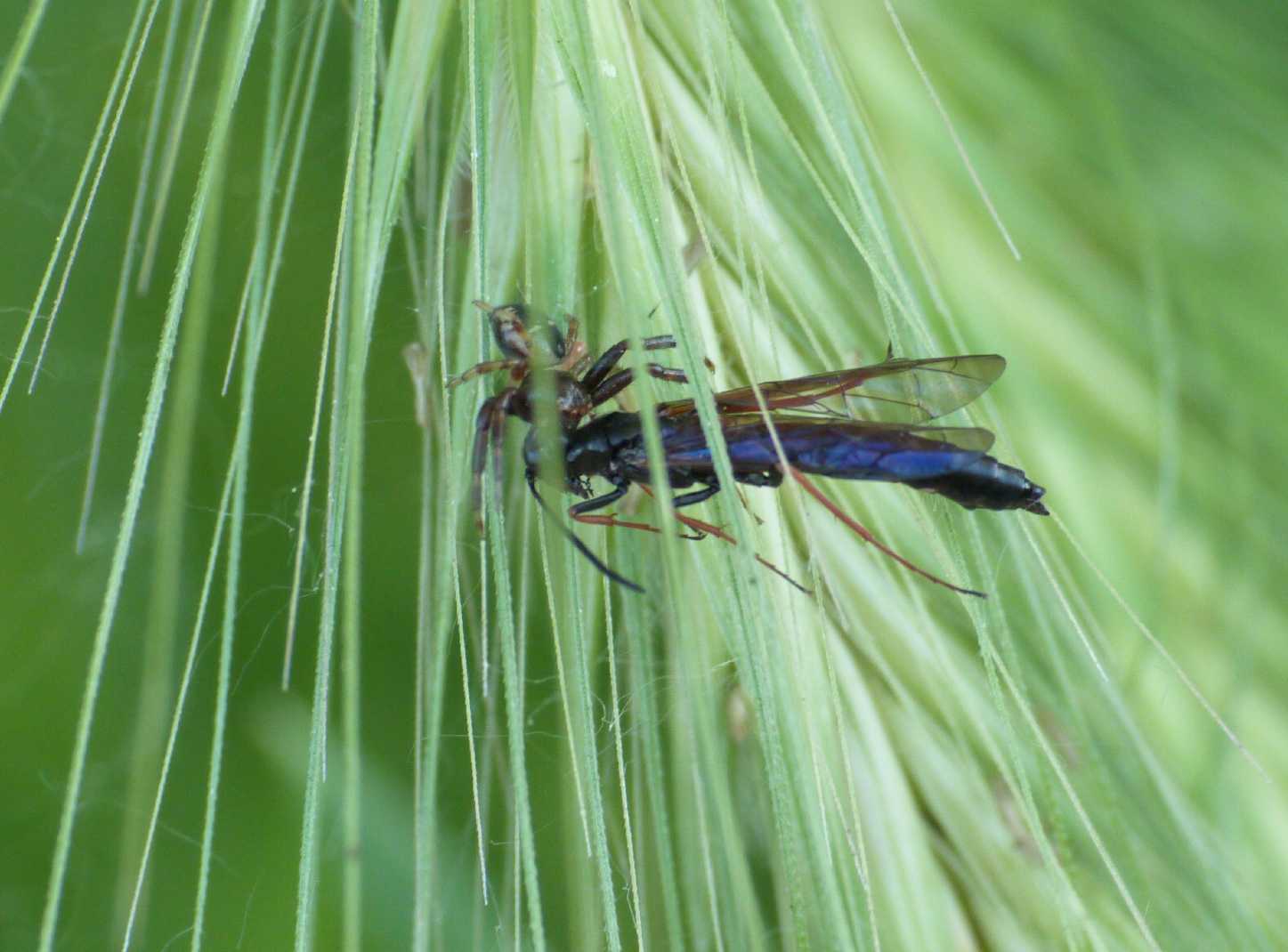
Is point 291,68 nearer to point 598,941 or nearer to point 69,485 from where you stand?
point 69,485

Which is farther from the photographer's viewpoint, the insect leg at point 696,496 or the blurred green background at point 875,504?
the insect leg at point 696,496

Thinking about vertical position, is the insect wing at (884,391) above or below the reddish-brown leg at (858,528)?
above

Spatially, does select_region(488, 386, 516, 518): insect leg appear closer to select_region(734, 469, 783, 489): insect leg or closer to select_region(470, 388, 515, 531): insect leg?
select_region(470, 388, 515, 531): insect leg

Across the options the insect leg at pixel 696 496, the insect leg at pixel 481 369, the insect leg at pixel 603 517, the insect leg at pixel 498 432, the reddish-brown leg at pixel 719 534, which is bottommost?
the reddish-brown leg at pixel 719 534

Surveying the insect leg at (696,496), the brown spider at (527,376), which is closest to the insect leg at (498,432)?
the brown spider at (527,376)

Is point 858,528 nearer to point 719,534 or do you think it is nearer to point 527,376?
point 719,534

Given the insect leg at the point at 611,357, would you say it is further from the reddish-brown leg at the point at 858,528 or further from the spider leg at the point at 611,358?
the reddish-brown leg at the point at 858,528
